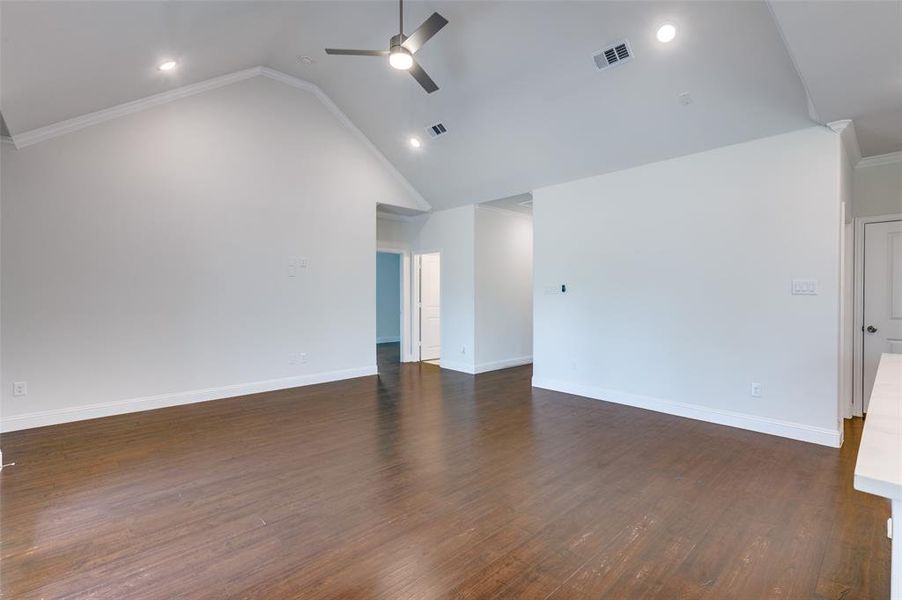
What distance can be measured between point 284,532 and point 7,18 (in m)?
3.51

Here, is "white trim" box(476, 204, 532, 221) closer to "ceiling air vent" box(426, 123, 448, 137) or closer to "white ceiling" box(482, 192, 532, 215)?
"white ceiling" box(482, 192, 532, 215)

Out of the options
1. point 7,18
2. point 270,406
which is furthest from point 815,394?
point 7,18

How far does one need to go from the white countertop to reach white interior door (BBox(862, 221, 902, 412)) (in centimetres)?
374

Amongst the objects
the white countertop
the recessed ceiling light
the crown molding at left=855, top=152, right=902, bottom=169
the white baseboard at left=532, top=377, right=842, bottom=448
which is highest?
the recessed ceiling light

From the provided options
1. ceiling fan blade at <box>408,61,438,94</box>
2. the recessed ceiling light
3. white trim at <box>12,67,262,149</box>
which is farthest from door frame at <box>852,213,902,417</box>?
white trim at <box>12,67,262,149</box>

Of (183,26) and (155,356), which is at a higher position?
(183,26)

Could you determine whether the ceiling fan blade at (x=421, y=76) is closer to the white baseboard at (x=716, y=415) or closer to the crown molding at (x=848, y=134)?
the crown molding at (x=848, y=134)

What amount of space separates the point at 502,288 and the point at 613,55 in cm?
409

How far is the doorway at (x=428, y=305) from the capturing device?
795cm

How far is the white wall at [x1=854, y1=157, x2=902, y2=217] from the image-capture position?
4156mm

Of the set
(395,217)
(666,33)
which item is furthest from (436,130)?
(666,33)

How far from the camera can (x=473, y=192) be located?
20.7 feet

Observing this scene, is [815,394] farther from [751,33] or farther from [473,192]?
[473,192]

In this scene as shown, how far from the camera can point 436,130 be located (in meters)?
5.38
